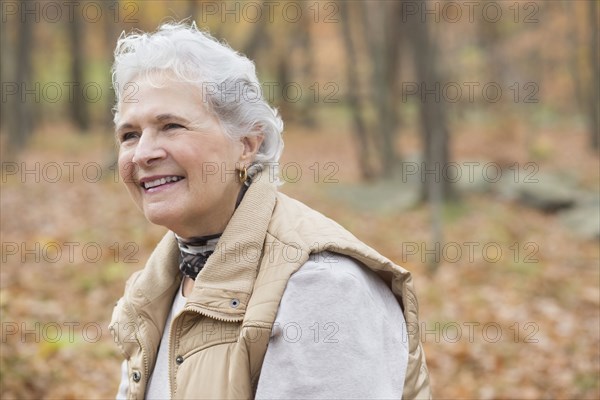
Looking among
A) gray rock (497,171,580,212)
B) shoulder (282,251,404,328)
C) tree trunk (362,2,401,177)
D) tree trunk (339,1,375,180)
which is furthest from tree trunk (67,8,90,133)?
shoulder (282,251,404,328)

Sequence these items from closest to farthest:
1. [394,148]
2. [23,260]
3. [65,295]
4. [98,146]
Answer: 1. [65,295]
2. [23,260]
3. [394,148]
4. [98,146]

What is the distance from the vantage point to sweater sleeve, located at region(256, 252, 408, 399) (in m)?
1.83

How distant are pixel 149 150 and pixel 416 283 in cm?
609

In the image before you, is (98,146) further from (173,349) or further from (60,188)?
(173,349)

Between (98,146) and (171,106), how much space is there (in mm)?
19402

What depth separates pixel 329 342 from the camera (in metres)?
1.84

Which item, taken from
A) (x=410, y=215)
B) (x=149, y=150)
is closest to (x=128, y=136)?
(x=149, y=150)

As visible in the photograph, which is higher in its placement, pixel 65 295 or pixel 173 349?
pixel 173 349

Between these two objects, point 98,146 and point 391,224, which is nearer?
point 391,224

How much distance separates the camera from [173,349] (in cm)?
209

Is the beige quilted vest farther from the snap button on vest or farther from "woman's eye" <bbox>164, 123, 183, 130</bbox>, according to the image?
"woman's eye" <bbox>164, 123, 183, 130</bbox>

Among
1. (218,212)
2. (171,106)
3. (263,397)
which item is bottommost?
(263,397)

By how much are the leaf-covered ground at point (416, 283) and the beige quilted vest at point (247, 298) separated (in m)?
2.98

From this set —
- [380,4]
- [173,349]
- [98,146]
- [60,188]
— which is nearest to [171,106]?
[173,349]
